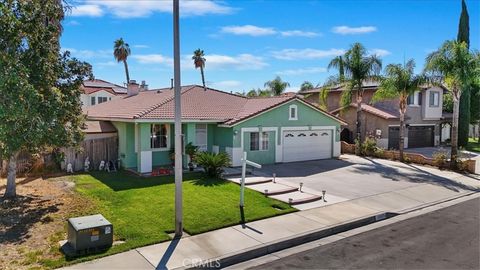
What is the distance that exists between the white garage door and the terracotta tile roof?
10.0m

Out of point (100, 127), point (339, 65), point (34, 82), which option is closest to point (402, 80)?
point (339, 65)

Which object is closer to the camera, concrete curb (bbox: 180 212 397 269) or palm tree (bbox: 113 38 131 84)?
concrete curb (bbox: 180 212 397 269)

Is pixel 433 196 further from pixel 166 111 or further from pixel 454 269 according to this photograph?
pixel 166 111

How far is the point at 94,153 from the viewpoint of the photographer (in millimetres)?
18750

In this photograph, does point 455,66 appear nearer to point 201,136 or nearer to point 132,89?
point 201,136

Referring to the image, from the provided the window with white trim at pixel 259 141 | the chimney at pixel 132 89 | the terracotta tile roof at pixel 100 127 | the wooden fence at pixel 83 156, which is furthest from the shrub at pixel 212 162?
the chimney at pixel 132 89

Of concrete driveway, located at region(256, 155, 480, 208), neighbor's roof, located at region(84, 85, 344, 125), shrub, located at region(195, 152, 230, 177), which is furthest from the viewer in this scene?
neighbor's roof, located at region(84, 85, 344, 125)

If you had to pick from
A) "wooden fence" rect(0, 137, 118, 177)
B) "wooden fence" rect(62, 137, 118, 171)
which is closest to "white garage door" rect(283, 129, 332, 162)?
"wooden fence" rect(62, 137, 118, 171)

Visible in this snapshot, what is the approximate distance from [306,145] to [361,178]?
556 centimetres

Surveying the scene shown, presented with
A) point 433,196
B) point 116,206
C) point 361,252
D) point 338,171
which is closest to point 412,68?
point 338,171

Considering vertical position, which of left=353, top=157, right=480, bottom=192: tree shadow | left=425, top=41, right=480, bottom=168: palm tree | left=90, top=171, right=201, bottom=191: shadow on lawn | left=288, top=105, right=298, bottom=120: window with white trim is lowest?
left=353, top=157, right=480, bottom=192: tree shadow

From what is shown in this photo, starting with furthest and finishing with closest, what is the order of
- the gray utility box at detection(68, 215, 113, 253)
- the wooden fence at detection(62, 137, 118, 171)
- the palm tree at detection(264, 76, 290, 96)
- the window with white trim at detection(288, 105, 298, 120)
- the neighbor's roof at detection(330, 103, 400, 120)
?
the palm tree at detection(264, 76, 290, 96), the neighbor's roof at detection(330, 103, 400, 120), the window with white trim at detection(288, 105, 298, 120), the wooden fence at detection(62, 137, 118, 171), the gray utility box at detection(68, 215, 113, 253)

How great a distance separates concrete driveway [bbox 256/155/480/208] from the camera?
603 inches

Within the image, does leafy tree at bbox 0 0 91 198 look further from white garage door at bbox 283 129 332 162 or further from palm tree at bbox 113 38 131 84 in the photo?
palm tree at bbox 113 38 131 84
